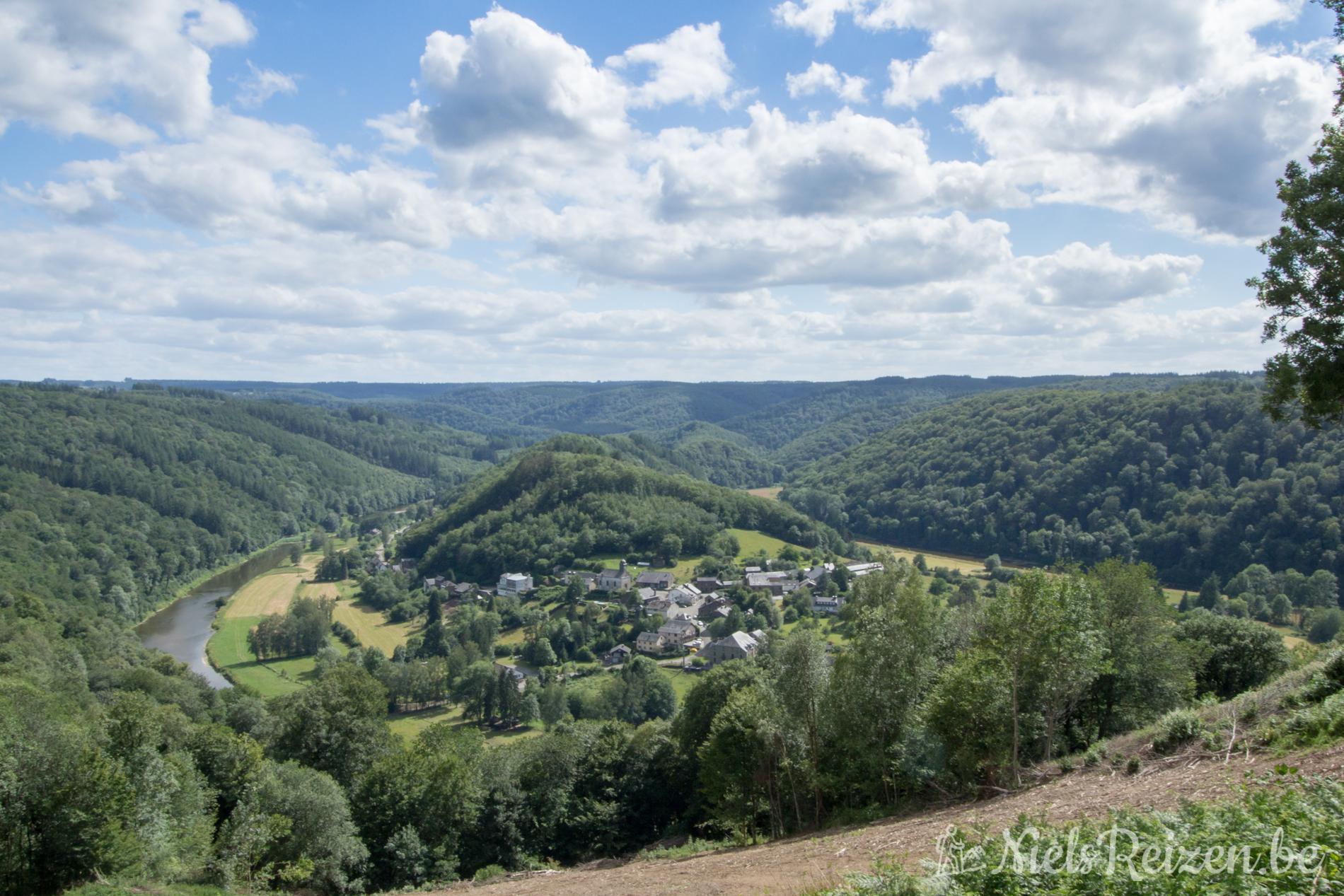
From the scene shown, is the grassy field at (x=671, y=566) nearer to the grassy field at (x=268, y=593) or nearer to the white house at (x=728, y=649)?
the white house at (x=728, y=649)

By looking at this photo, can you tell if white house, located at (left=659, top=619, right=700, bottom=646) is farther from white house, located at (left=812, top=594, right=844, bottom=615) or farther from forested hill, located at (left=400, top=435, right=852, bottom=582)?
forested hill, located at (left=400, top=435, right=852, bottom=582)

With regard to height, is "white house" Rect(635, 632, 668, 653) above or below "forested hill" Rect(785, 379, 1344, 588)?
below

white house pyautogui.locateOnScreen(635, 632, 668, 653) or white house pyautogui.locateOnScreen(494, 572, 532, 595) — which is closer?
white house pyautogui.locateOnScreen(635, 632, 668, 653)

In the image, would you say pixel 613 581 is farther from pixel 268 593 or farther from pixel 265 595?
pixel 268 593

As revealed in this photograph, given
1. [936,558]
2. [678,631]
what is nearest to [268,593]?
[678,631]

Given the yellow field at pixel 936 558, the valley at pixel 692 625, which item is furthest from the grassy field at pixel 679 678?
the yellow field at pixel 936 558

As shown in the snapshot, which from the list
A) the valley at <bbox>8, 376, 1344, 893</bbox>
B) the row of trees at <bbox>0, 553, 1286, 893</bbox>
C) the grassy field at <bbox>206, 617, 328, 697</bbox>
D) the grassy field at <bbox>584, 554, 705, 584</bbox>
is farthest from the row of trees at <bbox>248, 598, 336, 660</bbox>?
the grassy field at <bbox>584, 554, 705, 584</bbox>

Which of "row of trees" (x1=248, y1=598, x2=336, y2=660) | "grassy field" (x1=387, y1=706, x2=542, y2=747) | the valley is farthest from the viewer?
"row of trees" (x1=248, y1=598, x2=336, y2=660)
